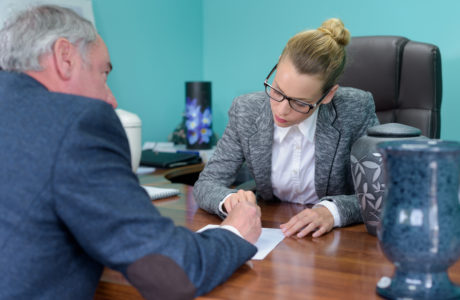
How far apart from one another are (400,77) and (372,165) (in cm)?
96

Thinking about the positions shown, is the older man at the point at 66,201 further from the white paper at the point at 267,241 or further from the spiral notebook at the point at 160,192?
the spiral notebook at the point at 160,192

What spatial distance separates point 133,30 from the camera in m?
2.59

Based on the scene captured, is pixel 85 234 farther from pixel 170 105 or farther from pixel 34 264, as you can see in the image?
pixel 170 105

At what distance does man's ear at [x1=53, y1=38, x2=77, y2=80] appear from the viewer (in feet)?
2.82

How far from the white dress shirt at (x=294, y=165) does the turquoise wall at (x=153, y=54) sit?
1.19 metres

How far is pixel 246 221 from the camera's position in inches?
41.6

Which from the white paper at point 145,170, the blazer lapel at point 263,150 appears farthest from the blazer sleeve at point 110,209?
the white paper at point 145,170

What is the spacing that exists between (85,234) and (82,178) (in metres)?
0.09

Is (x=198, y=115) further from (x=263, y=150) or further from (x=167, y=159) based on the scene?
(x=263, y=150)

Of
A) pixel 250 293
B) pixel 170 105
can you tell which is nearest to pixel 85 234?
pixel 250 293

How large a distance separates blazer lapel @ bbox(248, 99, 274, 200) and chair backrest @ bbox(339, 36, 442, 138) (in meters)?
0.48

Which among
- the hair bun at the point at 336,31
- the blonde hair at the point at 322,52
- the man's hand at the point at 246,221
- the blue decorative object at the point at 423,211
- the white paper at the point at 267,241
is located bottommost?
the white paper at the point at 267,241

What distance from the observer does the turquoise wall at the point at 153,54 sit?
2.48m

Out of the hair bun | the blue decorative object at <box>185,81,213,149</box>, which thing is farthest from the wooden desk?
the blue decorative object at <box>185,81,213,149</box>
